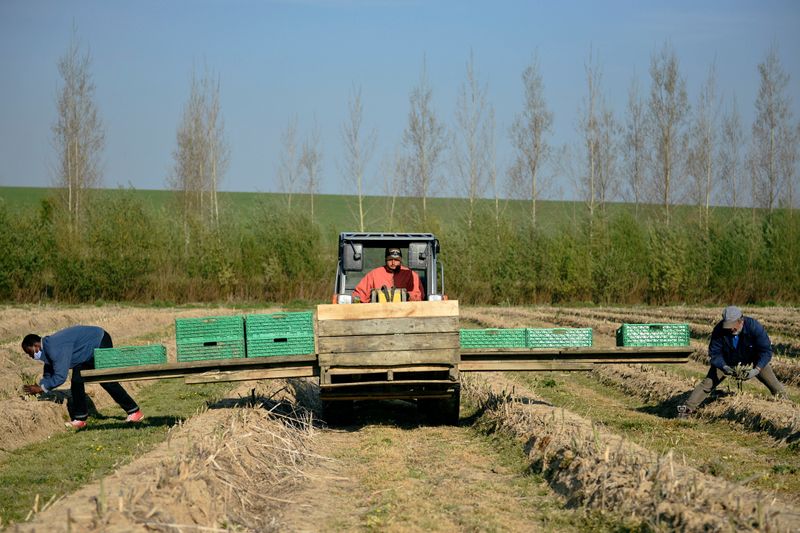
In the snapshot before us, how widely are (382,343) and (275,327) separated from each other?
1.45 m

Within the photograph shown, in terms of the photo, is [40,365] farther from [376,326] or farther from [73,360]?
[376,326]

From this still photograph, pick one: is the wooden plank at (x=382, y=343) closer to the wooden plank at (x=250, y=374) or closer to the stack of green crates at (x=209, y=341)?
the wooden plank at (x=250, y=374)

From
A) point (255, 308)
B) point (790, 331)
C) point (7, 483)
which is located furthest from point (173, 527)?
point (255, 308)

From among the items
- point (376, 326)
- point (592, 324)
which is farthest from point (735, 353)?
point (592, 324)

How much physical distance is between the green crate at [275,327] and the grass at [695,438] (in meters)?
3.99

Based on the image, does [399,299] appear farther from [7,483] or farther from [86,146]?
[86,146]

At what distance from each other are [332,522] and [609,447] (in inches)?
107

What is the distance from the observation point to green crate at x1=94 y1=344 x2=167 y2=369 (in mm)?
11000

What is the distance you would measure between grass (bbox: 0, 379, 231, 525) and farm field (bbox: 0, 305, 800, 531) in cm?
4

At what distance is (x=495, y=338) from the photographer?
11195 mm

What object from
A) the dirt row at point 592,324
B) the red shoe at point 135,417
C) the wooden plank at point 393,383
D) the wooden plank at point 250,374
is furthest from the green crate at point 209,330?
the dirt row at point 592,324

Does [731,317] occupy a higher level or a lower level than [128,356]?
higher

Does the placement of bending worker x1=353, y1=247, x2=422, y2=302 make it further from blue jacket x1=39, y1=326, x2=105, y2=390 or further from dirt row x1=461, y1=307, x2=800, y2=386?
dirt row x1=461, y1=307, x2=800, y2=386

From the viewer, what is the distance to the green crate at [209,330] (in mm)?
10664
